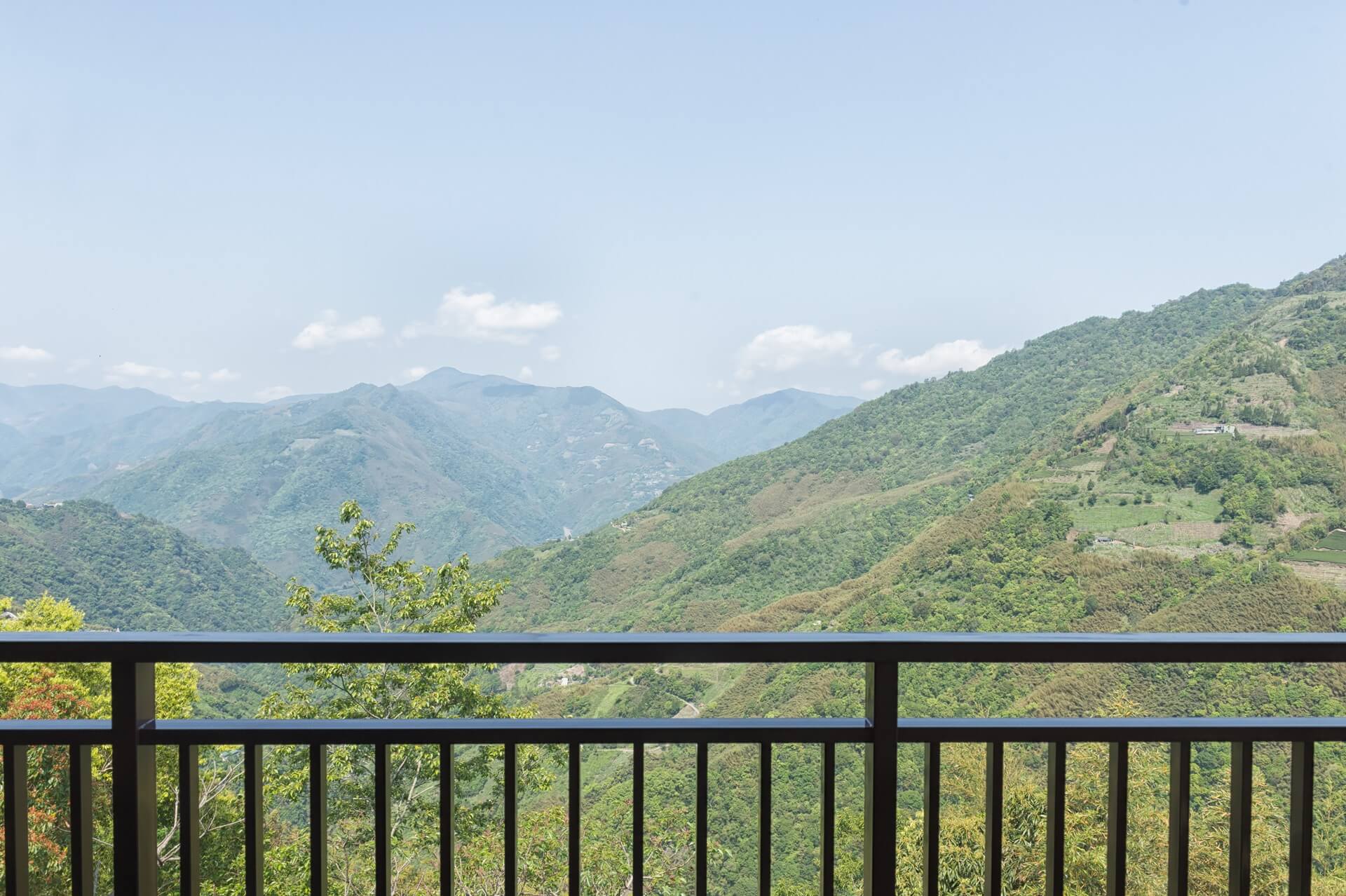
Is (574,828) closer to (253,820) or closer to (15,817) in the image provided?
(253,820)

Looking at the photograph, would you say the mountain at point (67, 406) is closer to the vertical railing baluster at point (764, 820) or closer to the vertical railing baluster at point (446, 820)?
the vertical railing baluster at point (446, 820)

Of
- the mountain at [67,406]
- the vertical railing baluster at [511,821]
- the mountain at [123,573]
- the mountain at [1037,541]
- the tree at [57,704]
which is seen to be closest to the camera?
the vertical railing baluster at [511,821]

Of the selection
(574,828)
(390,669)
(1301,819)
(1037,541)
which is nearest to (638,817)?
(574,828)

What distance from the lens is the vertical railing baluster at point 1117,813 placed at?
116 centimetres

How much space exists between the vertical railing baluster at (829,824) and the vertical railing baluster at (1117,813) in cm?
40

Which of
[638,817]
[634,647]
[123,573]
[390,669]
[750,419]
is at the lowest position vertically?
[123,573]

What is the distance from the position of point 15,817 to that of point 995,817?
1.38m

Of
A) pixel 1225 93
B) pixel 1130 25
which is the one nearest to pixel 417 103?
pixel 1130 25

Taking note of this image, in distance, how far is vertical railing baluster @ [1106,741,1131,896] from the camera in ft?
3.79

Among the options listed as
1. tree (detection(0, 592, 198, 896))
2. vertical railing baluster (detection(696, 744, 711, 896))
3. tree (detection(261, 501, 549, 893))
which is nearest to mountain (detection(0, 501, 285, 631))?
tree (detection(0, 592, 198, 896))

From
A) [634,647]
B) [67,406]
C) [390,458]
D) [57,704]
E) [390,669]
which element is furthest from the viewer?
[67,406]

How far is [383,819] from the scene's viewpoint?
1.13 m

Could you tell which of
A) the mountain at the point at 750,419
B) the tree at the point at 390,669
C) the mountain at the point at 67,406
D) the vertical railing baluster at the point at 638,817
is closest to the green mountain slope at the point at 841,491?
the tree at the point at 390,669

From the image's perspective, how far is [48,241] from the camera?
36.8 meters
